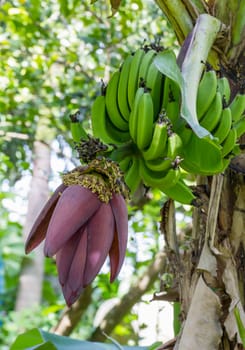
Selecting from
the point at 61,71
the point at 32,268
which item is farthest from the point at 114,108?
the point at 32,268

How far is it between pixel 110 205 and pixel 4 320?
2.72m

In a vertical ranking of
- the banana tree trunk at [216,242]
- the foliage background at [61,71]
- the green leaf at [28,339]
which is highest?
the foliage background at [61,71]

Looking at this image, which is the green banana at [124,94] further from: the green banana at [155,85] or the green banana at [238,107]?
the green banana at [238,107]

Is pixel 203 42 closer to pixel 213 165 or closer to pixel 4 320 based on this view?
pixel 213 165

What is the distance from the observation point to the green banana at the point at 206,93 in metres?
0.84

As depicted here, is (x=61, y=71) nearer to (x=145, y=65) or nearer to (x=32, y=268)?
(x=32, y=268)

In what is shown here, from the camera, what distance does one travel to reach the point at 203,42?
0.88 metres

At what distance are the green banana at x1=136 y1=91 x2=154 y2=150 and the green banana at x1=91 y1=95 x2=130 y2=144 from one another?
73 millimetres

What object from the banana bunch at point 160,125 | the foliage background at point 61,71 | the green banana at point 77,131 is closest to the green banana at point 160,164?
the banana bunch at point 160,125

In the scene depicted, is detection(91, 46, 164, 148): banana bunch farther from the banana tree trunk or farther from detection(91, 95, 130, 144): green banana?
the banana tree trunk

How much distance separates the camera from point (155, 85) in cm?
86

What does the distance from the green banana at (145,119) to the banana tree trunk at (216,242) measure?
0.19 meters

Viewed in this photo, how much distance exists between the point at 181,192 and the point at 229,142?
0.37ft

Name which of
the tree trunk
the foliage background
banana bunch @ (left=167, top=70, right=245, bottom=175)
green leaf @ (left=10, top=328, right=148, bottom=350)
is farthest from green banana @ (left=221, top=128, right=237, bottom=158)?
the tree trunk
